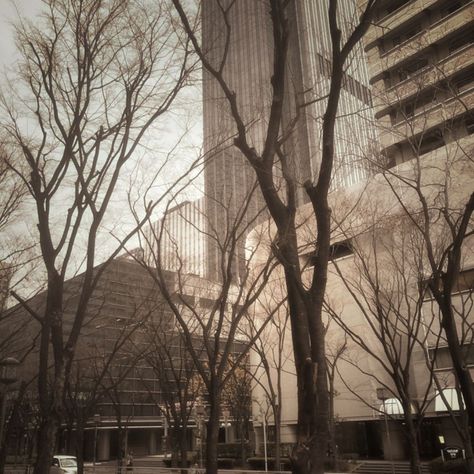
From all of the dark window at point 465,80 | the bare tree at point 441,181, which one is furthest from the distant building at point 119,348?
the dark window at point 465,80

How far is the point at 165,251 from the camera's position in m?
15.8

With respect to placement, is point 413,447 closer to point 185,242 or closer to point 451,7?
point 185,242

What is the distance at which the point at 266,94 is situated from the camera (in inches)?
308

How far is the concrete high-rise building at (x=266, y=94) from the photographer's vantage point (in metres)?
6.98

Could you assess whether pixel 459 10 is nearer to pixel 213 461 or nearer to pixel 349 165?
pixel 349 165

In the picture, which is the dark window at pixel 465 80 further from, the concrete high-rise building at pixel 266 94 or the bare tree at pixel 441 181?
the concrete high-rise building at pixel 266 94

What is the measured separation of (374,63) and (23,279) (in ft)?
86.0

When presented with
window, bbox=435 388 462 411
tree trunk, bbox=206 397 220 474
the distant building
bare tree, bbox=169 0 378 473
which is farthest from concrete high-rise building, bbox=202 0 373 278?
window, bbox=435 388 462 411

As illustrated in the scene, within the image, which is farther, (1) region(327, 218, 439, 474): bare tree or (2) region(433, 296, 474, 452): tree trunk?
(1) region(327, 218, 439, 474): bare tree

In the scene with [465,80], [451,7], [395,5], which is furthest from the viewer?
[395,5]

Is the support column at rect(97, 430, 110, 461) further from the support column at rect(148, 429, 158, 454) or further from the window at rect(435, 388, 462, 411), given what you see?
the window at rect(435, 388, 462, 411)

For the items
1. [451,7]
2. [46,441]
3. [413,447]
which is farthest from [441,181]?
[451,7]

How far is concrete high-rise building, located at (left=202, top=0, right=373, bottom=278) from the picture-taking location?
22.9 ft

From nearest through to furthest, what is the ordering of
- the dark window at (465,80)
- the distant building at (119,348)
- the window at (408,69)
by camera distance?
the window at (408,69), the distant building at (119,348), the dark window at (465,80)
